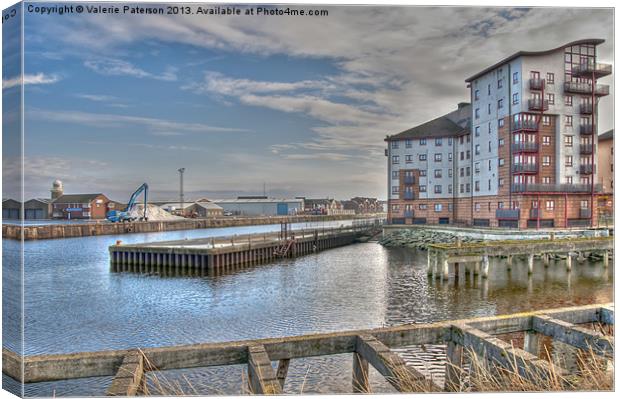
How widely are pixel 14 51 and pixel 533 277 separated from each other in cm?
2265

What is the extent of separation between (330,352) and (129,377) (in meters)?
2.77

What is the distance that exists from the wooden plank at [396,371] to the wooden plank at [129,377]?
3.03 m

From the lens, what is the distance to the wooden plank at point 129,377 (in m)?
4.91

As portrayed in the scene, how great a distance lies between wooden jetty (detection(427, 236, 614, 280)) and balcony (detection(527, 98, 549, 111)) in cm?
914

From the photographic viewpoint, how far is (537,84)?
84.2 ft

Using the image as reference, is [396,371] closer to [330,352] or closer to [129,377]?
[330,352]

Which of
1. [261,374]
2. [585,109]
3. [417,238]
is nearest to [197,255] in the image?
[417,238]

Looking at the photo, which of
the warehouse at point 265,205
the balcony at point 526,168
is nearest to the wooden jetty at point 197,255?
the warehouse at point 265,205

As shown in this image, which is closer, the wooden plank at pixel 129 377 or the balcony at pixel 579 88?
the wooden plank at pixel 129 377

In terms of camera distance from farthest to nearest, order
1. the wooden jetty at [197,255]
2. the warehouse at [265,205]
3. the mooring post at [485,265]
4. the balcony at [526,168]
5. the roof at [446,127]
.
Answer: the warehouse at [265,205]
the roof at [446,127]
the balcony at [526,168]
the wooden jetty at [197,255]
the mooring post at [485,265]

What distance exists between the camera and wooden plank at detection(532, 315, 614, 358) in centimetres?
631

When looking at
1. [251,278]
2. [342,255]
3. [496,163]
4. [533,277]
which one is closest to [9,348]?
[251,278]

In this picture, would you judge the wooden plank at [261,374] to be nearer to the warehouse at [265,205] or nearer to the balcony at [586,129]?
the balcony at [586,129]

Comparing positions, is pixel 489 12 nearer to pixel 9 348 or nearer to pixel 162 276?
pixel 9 348
